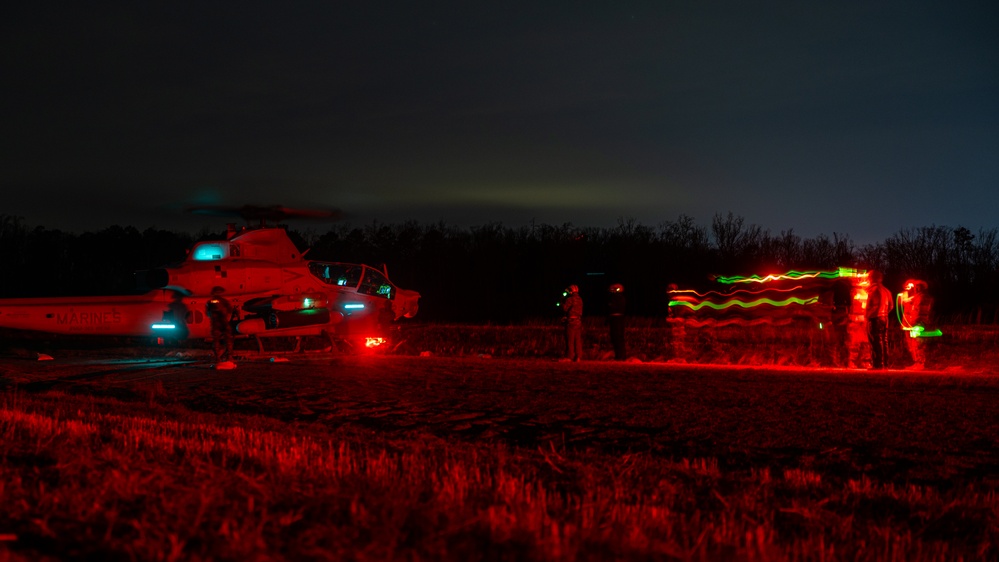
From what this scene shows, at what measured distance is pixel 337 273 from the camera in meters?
27.2


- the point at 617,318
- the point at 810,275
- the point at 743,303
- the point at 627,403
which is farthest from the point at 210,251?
the point at 810,275

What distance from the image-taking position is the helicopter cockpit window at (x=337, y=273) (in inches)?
1059

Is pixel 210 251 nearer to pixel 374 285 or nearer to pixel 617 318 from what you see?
pixel 374 285

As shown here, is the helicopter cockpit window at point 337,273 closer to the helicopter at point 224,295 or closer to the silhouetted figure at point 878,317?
the helicopter at point 224,295

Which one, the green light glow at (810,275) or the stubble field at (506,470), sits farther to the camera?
the green light glow at (810,275)

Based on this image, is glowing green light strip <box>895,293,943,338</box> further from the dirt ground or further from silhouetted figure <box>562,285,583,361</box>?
silhouetted figure <box>562,285,583,361</box>

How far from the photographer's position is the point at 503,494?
7270mm

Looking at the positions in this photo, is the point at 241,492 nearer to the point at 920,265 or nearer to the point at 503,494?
the point at 503,494

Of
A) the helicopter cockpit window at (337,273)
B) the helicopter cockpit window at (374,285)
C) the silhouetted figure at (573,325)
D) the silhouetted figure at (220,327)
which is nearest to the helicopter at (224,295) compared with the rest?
the helicopter cockpit window at (337,273)

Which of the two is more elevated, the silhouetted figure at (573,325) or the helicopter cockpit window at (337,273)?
the helicopter cockpit window at (337,273)

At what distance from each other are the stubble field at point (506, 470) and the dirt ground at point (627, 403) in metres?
0.07

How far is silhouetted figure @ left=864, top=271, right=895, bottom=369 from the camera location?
66.5ft

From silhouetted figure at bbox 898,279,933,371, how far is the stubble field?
12.8ft

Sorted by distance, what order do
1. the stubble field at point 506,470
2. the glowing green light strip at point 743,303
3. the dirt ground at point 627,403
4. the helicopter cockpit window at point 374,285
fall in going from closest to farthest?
the stubble field at point 506,470
the dirt ground at point 627,403
the glowing green light strip at point 743,303
the helicopter cockpit window at point 374,285
